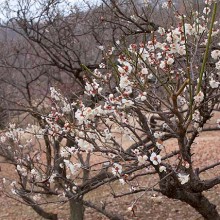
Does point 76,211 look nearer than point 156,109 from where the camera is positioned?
No

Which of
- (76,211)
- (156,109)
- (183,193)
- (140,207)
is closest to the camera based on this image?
(156,109)

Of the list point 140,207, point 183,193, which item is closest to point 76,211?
point 140,207

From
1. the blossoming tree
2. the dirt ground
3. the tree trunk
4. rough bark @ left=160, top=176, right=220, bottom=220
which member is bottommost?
the dirt ground

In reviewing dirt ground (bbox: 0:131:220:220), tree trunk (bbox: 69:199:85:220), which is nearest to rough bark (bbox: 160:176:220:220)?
dirt ground (bbox: 0:131:220:220)

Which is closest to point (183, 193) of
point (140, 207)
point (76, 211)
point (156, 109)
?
point (156, 109)

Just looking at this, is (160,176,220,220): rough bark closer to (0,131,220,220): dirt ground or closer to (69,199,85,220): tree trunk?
(0,131,220,220): dirt ground

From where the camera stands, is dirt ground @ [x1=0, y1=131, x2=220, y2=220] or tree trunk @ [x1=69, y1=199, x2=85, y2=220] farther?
dirt ground @ [x1=0, y1=131, x2=220, y2=220]

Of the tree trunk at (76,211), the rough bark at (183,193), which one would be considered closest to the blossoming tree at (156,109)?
the rough bark at (183,193)

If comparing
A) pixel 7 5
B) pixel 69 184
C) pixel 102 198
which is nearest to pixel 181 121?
pixel 69 184

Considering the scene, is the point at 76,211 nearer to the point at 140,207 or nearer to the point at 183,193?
the point at 140,207

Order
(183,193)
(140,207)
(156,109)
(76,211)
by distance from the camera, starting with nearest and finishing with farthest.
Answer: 1. (156,109)
2. (183,193)
3. (76,211)
4. (140,207)

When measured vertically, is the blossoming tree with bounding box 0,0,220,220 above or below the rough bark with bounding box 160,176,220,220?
above

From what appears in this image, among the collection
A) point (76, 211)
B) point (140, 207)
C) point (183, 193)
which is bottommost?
point (140, 207)

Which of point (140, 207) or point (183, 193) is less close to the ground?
point (183, 193)
